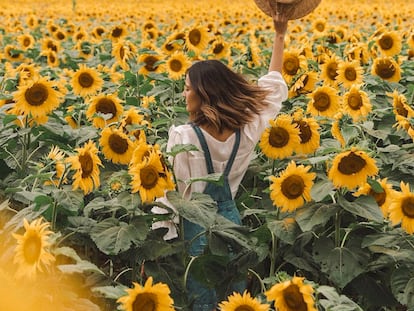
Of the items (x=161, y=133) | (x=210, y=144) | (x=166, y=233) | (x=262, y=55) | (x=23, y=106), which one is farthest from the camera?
(x=262, y=55)

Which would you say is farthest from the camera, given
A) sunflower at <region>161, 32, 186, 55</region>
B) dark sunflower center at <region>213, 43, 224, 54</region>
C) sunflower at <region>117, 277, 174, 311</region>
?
dark sunflower center at <region>213, 43, 224, 54</region>

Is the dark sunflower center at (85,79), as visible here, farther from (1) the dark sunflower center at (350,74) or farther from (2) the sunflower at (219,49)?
(2) the sunflower at (219,49)

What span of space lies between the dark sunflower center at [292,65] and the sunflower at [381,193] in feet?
5.70

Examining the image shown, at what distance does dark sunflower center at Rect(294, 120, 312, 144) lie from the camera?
3158 millimetres

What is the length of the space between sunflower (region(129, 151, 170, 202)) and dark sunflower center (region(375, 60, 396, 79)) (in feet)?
7.92

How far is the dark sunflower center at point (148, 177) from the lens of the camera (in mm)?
2455

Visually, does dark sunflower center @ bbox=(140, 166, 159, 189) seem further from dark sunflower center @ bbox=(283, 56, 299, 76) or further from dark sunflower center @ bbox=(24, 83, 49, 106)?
dark sunflower center @ bbox=(283, 56, 299, 76)

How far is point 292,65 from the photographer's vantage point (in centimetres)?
441

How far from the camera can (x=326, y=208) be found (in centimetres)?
270

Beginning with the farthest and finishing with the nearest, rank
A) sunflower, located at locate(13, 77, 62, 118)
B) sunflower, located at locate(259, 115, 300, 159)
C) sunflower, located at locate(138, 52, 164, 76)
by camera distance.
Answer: sunflower, located at locate(138, 52, 164, 76)
sunflower, located at locate(13, 77, 62, 118)
sunflower, located at locate(259, 115, 300, 159)

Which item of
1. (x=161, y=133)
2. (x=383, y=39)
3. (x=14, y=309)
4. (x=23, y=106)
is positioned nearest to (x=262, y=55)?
(x=383, y=39)

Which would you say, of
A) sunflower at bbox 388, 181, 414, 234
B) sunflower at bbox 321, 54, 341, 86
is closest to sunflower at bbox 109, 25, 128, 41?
sunflower at bbox 321, 54, 341, 86

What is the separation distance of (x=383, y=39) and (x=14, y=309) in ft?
15.5

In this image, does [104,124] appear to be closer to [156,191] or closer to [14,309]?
[156,191]
